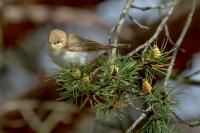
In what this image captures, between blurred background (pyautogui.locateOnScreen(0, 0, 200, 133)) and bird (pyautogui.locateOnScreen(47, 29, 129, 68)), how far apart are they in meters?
1.04

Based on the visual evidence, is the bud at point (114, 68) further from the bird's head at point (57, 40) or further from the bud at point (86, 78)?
the bird's head at point (57, 40)

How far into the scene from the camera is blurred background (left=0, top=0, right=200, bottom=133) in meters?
3.67

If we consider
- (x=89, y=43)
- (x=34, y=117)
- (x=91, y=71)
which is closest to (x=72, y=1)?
(x=34, y=117)

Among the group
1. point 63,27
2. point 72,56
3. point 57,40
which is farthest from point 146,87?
point 63,27

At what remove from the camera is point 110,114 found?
1.63m

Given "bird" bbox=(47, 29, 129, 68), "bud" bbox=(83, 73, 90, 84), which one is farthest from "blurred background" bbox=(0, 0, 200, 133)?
"bud" bbox=(83, 73, 90, 84)

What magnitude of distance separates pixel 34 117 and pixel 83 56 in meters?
1.45

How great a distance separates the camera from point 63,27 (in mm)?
4812

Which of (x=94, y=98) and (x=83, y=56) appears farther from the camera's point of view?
(x=83, y=56)

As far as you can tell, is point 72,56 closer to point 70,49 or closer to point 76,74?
point 70,49

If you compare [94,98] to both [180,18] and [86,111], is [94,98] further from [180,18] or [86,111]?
[86,111]

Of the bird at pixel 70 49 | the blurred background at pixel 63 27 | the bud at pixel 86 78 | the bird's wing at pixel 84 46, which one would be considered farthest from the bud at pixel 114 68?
the blurred background at pixel 63 27

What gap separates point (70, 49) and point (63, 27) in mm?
2508

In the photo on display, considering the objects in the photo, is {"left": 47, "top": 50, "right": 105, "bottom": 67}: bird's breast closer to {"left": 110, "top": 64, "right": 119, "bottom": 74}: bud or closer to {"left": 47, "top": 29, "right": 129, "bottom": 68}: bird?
{"left": 47, "top": 29, "right": 129, "bottom": 68}: bird
